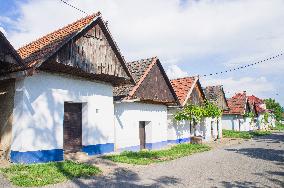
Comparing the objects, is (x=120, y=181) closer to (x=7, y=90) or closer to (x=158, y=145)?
(x=7, y=90)

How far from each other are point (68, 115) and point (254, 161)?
29.8 ft

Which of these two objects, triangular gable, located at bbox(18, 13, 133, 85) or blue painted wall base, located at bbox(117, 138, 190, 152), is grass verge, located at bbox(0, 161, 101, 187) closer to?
triangular gable, located at bbox(18, 13, 133, 85)

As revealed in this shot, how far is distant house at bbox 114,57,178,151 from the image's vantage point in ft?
60.3

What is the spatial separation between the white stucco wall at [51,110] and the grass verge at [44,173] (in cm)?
144

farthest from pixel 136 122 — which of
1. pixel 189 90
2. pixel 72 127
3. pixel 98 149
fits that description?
pixel 189 90

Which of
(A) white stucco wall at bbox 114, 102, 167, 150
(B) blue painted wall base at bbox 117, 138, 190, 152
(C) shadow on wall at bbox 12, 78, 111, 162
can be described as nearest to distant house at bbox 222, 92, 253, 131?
(B) blue painted wall base at bbox 117, 138, 190, 152

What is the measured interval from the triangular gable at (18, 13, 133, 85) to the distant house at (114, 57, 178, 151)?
7.33 feet

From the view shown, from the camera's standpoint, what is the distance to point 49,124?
1314 centimetres

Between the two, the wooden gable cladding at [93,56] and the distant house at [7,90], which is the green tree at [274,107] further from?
the distant house at [7,90]

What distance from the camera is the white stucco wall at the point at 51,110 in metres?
12.2

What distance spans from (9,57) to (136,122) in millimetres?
9825

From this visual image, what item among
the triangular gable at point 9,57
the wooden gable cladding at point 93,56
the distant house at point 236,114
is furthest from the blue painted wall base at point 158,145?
the distant house at point 236,114

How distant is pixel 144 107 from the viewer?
20312 millimetres

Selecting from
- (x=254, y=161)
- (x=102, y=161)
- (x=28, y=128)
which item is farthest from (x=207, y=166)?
(x=28, y=128)
